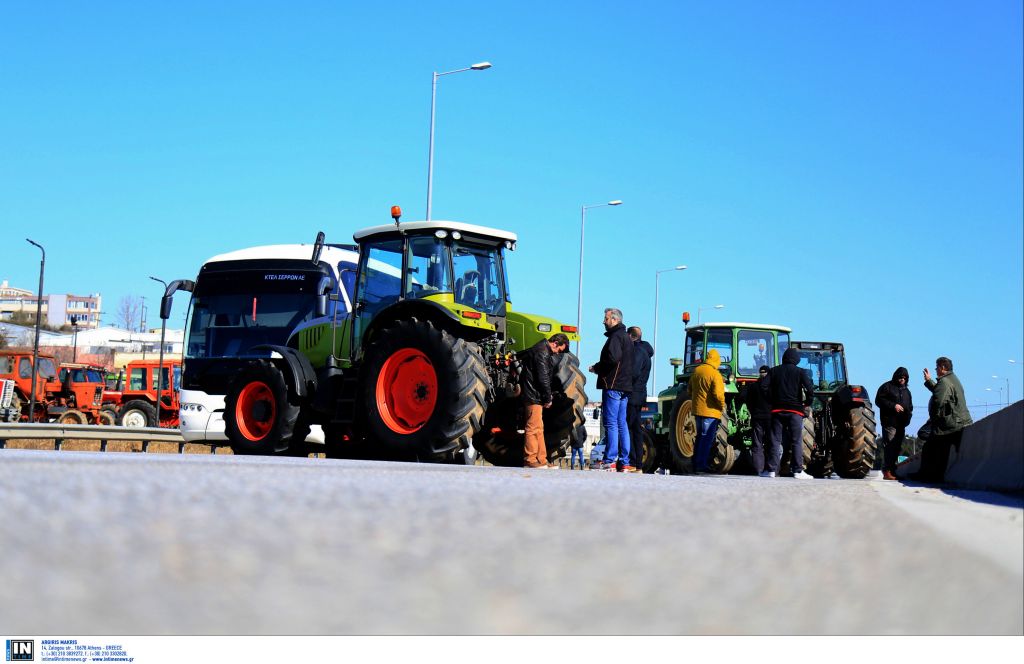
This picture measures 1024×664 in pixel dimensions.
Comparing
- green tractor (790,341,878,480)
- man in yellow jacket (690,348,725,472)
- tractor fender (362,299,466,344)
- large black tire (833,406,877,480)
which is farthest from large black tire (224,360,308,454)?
large black tire (833,406,877,480)

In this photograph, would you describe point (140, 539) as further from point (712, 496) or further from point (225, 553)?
point (712, 496)

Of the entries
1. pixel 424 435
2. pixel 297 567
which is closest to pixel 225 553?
pixel 297 567

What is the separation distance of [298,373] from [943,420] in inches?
299

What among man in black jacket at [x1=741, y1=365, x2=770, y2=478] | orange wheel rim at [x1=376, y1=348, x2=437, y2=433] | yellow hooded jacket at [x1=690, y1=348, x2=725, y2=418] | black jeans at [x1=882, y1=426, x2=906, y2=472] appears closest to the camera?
orange wheel rim at [x1=376, y1=348, x2=437, y2=433]

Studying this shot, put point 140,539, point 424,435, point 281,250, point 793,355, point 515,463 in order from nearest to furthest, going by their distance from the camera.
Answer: point 140,539 < point 424,435 < point 515,463 < point 793,355 < point 281,250

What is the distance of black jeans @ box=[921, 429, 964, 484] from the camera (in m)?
13.7

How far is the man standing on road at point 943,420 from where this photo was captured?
13594 millimetres

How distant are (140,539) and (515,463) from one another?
388 inches

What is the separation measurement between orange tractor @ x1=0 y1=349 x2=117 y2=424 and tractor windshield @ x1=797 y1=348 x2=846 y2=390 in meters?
23.8

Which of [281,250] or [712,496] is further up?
[281,250]

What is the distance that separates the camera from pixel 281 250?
19.4 metres

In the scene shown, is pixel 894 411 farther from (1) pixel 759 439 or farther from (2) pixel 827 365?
(2) pixel 827 365

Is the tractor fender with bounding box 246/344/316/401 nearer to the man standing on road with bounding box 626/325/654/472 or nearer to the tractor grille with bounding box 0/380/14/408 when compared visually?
the man standing on road with bounding box 626/325/654/472

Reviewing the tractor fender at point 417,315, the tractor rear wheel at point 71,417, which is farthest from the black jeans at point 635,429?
the tractor rear wheel at point 71,417
